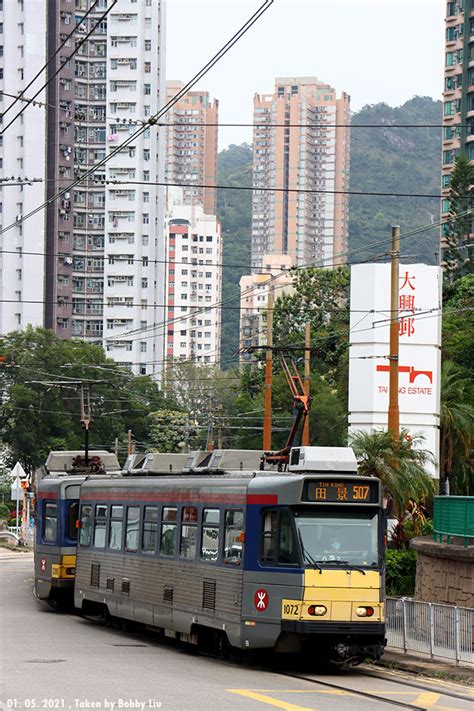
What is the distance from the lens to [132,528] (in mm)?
24703

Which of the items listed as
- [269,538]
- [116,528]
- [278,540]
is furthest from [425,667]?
[116,528]

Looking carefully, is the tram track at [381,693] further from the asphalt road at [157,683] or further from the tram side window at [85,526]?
the tram side window at [85,526]

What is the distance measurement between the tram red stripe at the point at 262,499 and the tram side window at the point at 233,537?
1.24ft

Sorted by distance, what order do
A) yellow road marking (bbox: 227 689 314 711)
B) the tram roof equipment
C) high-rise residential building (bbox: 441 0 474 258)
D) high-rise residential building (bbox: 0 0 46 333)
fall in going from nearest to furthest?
yellow road marking (bbox: 227 689 314 711) → the tram roof equipment → high-rise residential building (bbox: 441 0 474 258) → high-rise residential building (bbox: 0 0 46 333)

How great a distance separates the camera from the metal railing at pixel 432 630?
64.0 feet

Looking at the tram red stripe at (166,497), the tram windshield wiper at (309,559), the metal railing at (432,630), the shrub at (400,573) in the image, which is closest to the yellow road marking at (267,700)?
the tram windshield wiper at (309,559)

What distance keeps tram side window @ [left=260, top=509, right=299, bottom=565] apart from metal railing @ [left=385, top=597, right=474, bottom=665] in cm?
254

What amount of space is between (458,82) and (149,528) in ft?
285

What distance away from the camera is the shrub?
27219 millimetres

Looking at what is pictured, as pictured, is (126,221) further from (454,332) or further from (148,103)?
(454,332)

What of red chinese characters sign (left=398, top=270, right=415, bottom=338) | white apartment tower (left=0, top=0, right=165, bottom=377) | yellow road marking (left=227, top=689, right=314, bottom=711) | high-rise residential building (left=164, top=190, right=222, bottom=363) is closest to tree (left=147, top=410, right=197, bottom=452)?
white apartment tower (left=0, top=0, right=165, bottom=377)

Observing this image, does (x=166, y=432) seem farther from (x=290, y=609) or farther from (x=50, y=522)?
(x=290, y=609)

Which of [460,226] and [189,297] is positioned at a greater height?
[189,297]

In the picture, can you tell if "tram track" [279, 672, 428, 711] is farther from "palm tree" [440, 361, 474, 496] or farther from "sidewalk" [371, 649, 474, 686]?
"palm tree" [440, 361, 474, 496]
